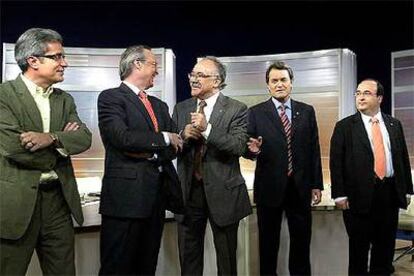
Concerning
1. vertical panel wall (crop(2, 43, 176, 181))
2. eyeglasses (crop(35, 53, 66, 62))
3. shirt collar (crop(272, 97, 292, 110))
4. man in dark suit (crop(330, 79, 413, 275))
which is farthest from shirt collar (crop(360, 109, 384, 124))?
vertical panel wall (crop(2, 43, 176, 181))

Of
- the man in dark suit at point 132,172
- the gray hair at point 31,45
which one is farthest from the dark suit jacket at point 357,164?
the gray hair at point 31,45

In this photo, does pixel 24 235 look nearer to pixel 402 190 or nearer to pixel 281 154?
pixel 281 154

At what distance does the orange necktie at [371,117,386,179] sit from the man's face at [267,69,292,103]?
1.91 feet

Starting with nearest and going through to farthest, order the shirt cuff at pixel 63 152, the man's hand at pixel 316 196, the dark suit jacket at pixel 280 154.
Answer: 1. the shirt cuff at pixel 63 152
2. the dark suit jacket at pixel 280 154
3. the man's hand at pixel 316 196

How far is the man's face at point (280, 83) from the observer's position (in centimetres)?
292

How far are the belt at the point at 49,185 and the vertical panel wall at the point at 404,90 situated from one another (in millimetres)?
3863

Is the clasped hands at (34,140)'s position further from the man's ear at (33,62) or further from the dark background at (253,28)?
the dark background at (253,28)

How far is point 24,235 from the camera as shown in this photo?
201 centimetres

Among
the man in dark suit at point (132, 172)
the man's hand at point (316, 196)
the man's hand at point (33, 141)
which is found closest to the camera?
the man's hand at point (33, 141)

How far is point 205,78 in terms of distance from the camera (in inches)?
103

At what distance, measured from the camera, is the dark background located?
5258 millimetres

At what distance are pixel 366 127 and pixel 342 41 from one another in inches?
103

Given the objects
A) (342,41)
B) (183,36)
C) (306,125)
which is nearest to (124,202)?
(306,125)

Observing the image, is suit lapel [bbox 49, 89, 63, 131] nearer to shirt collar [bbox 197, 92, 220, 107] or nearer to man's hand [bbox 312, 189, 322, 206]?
shirt collar [bbox 197, 92, 220, 107]
